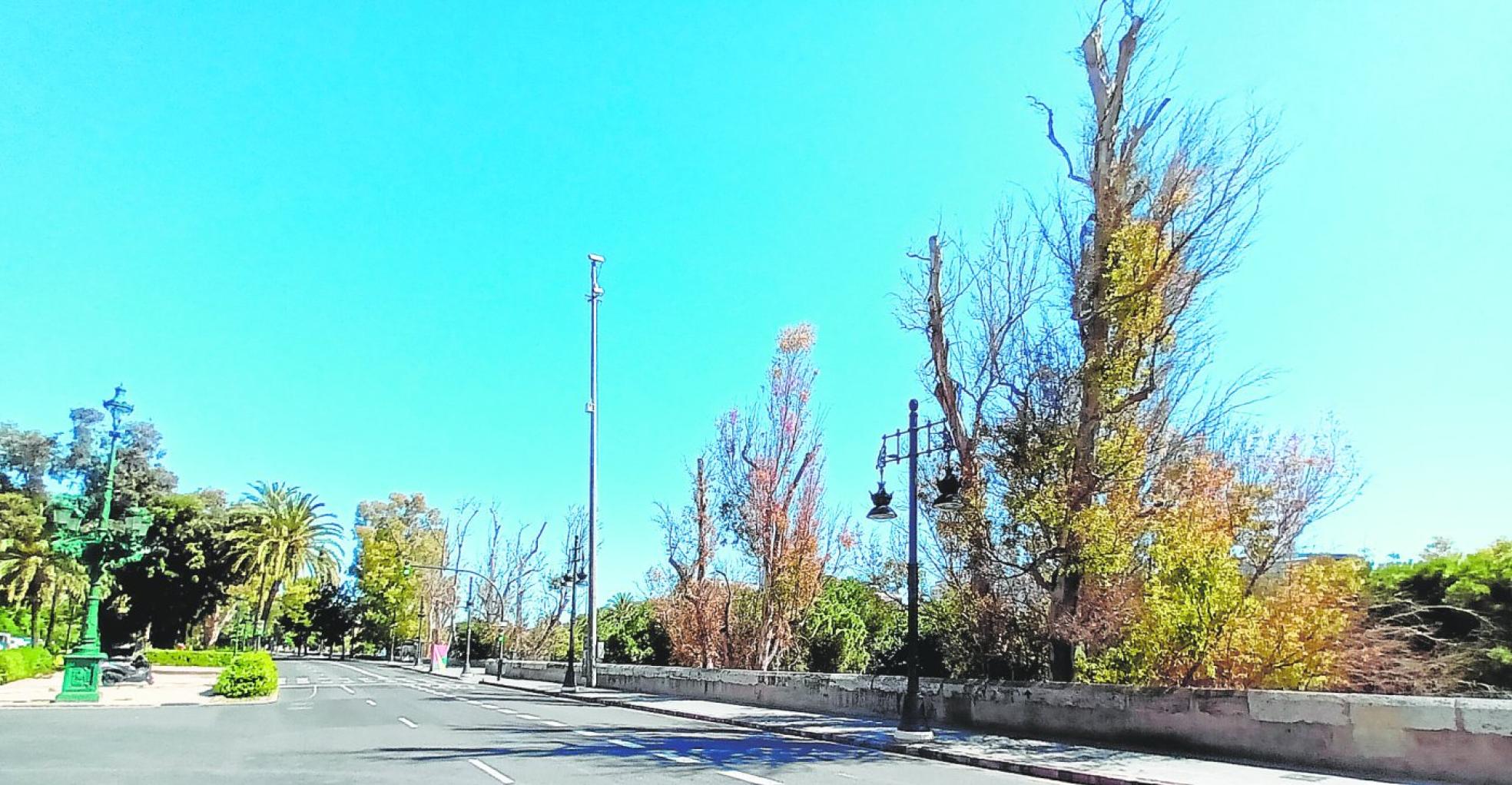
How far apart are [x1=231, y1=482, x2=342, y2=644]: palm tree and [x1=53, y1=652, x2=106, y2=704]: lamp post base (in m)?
36.2

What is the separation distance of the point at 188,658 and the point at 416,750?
49.7 metres

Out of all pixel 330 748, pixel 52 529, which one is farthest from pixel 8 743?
pixel 52 529

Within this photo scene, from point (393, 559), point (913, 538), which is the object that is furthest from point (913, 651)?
point (393, 559)

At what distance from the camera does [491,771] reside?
474 inches

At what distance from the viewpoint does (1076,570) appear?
679 inches

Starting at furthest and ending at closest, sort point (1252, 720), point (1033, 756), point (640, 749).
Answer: point (640, 749)
point (1033, 756)
point (1252, 720)

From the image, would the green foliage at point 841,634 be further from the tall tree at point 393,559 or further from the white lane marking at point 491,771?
the tall tree at point 393,559

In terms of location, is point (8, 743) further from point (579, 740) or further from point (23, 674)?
point (23, 674)

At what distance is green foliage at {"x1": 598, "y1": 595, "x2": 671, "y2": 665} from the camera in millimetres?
40875

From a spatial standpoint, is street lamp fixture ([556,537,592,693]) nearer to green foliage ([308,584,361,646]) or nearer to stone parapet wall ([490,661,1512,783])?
stone parapet wall ([490,661,1512,783])

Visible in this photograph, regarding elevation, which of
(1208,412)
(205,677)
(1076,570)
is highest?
(1208,412)

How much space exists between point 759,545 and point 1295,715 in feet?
68.5

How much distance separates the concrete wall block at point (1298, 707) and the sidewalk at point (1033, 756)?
736 mm

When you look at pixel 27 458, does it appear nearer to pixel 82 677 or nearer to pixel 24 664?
pixel 24 664
